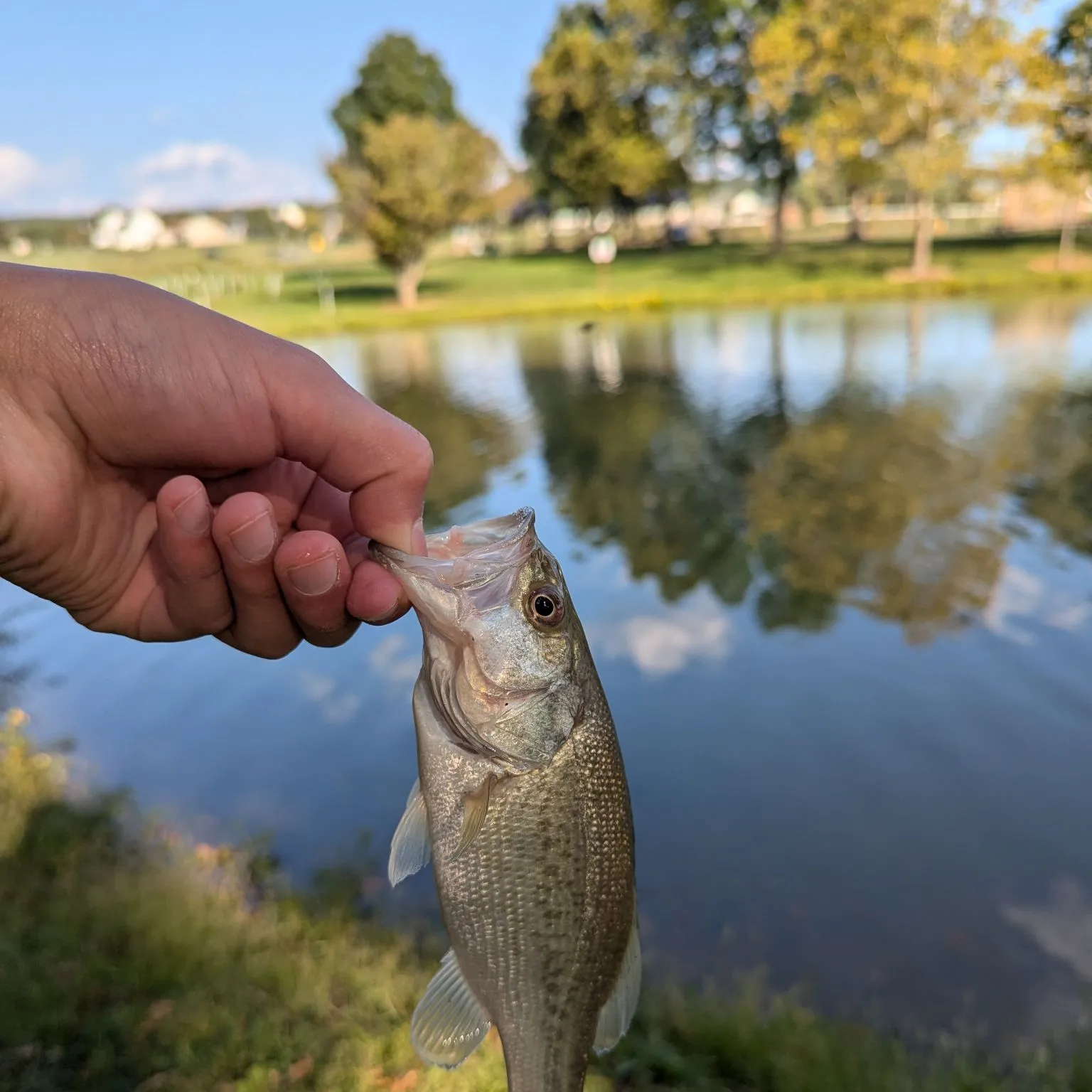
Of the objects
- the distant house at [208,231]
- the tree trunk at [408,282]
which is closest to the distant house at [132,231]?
the distant house at [208,231]

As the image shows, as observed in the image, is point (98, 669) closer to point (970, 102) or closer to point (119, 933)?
point (119, 933)

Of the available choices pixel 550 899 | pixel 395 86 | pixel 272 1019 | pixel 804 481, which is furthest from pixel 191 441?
pixel 395 86

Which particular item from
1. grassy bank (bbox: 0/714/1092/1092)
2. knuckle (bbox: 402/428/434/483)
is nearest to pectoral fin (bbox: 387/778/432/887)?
knuckle (bbox: 402/428/434/483)

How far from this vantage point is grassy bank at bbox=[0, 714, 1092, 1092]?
11.0 ft

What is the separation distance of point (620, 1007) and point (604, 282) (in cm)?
4243

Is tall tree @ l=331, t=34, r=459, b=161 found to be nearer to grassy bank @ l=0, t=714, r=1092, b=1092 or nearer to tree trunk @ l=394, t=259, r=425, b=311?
tree trunk @ l=394, t=259, r=425, b=311

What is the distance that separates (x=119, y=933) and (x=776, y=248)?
49.4 metres

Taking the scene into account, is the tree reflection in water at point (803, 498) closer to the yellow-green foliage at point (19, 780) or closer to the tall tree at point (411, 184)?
the yellow-green foliage at point (19, 780)

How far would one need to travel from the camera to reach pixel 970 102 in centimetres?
3303

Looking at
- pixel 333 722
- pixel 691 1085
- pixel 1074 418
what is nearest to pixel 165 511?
pixel 691 1085

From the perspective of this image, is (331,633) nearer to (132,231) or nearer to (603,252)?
(603,252)

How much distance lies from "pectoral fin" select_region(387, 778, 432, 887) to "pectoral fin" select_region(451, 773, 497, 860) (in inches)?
4.3

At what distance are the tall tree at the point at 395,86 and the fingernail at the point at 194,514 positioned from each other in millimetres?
69124

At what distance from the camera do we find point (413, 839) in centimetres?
210
